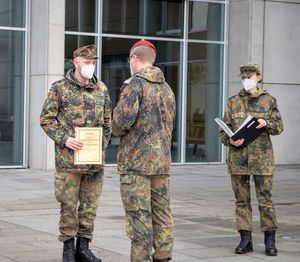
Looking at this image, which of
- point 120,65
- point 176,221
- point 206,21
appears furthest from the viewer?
point 206,21

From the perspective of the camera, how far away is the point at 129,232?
6.39 metres

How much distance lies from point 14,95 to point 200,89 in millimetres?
5217

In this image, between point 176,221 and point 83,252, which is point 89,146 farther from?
point 176,221

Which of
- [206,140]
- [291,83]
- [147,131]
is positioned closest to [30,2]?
[206,140]

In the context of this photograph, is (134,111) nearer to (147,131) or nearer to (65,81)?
(147,131)

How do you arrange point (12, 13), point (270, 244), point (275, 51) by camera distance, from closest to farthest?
point (270, 244) → point (12, 13) → point (275, 51)

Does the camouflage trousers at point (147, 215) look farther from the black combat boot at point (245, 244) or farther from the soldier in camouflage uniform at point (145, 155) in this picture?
the black combat boot at point (245, 244)

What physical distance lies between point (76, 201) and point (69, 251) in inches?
18.4

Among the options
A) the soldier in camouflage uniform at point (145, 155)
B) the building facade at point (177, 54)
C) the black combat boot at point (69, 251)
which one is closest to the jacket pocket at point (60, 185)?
the black combat boot at point (69, 251)

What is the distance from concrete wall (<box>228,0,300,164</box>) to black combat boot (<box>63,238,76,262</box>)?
13705 millimetres

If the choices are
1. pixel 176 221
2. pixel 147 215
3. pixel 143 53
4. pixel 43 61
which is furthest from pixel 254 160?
pixel 43 61

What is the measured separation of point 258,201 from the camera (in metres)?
8.29

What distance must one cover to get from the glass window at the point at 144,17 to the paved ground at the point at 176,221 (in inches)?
174

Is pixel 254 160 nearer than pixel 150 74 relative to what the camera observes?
No
